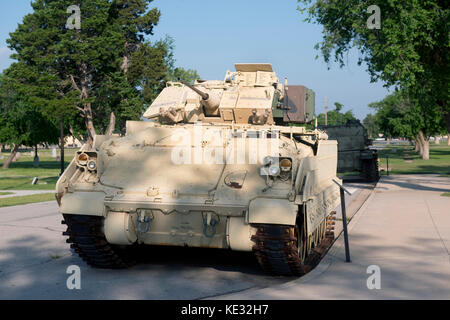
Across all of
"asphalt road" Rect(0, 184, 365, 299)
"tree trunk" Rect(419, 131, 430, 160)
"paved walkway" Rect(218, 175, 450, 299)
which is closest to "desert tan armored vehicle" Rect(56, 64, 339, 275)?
"asphalt road" Rect(0, 184, 365, 299)

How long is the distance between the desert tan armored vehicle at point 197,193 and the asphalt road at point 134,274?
16.5 inches

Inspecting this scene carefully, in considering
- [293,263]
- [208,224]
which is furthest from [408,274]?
[208,224]

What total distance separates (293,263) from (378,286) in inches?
44.3

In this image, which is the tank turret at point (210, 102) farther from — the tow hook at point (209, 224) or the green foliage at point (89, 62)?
the green foliage at point (89, 62)

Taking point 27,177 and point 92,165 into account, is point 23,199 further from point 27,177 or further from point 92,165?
point 27,177

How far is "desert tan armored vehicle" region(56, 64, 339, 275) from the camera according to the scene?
303 inches

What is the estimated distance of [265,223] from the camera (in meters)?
7.48

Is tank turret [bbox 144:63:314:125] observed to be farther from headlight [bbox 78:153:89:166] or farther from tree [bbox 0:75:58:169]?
tree [bbox 0:75:58:169]

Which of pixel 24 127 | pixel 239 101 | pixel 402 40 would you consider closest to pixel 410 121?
pixel 24 127

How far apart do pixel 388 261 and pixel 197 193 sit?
→ 337 centimetres

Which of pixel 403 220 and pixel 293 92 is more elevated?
pixel 293 92

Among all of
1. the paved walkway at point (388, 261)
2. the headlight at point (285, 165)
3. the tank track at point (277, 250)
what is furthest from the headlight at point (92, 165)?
the paved walkway at point (388, 261)

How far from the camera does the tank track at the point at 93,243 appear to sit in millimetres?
8125
